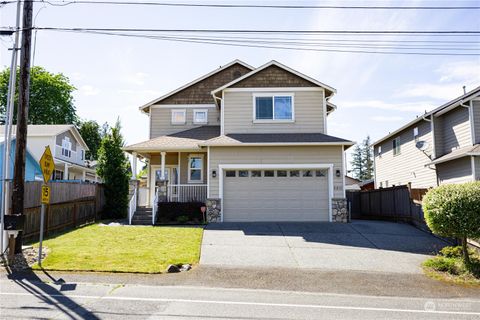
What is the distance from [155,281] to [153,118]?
15.1 metres

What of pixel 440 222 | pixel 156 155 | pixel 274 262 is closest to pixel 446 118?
pixel 440 222

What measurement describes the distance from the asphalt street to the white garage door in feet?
28.1

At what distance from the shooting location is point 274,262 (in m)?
9.79

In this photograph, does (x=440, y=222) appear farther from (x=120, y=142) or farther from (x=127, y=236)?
(x=120, y=142)

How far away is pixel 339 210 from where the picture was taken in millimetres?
15906

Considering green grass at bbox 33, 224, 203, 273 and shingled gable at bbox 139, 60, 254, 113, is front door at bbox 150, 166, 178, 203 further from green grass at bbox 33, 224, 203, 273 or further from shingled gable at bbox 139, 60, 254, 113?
green grass at bbox 33, 224, 203, 273

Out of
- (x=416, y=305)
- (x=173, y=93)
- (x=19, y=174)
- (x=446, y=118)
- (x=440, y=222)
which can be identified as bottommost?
(x=416, y=305)

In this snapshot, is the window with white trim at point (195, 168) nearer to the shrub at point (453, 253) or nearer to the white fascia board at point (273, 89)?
the white fascia board at point (273, 89)

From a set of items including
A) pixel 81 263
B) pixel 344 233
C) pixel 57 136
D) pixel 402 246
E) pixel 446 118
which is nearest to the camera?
pixel 81 263

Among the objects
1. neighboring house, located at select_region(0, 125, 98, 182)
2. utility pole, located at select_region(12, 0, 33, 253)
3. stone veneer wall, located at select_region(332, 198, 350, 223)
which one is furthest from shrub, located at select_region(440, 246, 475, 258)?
neighboring house, located at select_region(0, 125, 98, 182)

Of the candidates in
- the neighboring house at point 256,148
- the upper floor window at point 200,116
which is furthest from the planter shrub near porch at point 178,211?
the upper floor window at point 200,116

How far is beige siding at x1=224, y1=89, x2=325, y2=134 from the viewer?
1772cm

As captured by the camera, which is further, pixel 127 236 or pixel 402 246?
pixel 127 236

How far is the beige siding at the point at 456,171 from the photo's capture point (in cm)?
1612
